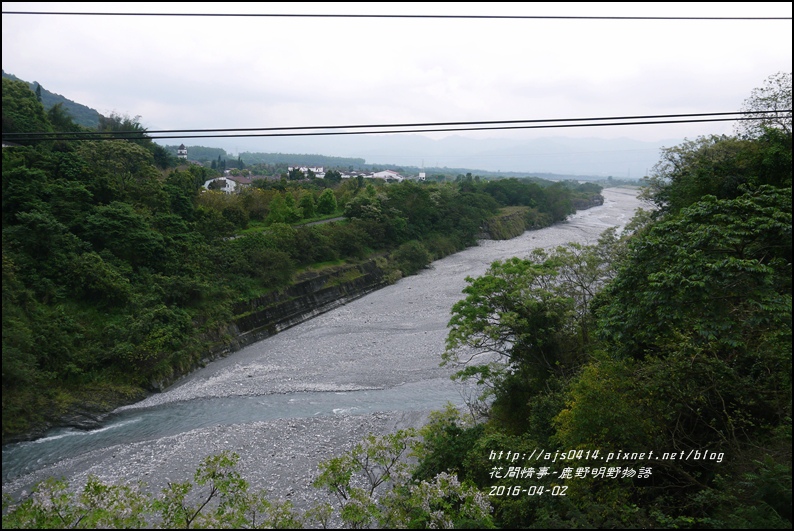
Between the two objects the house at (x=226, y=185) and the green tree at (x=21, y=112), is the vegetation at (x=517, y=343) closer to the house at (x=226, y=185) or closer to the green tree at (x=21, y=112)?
the green tree at (x=21, y=112)

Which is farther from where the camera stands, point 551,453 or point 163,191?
point 163,191

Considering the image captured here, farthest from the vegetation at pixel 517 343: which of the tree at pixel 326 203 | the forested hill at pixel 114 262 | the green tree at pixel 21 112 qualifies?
the tree at pixel 326 203

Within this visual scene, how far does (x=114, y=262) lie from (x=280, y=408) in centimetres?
612

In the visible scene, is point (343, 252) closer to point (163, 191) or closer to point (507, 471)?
point (163, 191)

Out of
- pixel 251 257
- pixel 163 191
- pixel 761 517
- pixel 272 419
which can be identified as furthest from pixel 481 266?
pixel 761 517

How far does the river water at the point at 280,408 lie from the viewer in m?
7.87

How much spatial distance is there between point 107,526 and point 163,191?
13.9 meters

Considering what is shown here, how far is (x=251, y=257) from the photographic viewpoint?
53.6ft

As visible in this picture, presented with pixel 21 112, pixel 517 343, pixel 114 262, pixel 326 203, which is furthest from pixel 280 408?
pixel 326 203

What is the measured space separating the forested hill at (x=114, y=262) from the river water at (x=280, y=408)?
0.86 metres

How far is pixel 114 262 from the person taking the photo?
12602 millimetres

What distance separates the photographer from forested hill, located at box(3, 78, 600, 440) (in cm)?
981

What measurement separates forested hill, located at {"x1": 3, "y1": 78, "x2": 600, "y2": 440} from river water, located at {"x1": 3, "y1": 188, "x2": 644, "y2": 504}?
86 centimetres

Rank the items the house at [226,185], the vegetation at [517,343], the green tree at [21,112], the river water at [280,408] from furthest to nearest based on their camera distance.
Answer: the house at [226,185] → the green tree at [21,112] → the river water at [280,408] → the vegetation at [517,343]
